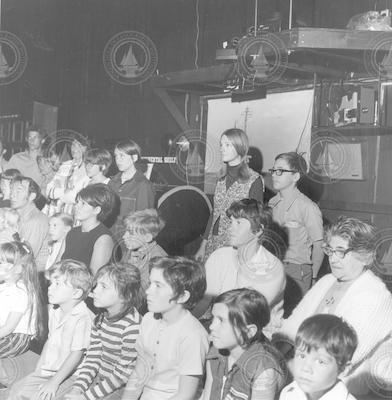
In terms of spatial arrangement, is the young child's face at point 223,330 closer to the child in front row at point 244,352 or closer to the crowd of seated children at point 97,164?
the child in front row at point 244,352

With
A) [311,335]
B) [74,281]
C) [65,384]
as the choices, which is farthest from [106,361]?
[311,335]

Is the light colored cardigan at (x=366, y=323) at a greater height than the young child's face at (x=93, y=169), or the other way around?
the young child's face at (x=93, y=169)

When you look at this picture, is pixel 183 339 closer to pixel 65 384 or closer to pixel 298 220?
pixel 65 384

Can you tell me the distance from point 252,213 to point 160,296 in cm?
62

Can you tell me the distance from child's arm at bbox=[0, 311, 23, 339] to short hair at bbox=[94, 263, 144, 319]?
20.0 inches

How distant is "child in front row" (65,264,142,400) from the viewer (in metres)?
2.47

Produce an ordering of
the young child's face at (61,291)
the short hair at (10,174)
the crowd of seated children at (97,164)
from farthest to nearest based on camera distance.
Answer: the short hair at (10,174), the crowd of seated children at (97,164), the young child's face at (61,291)

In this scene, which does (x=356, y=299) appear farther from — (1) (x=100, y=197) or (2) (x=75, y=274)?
(1) (x=100, y=197)

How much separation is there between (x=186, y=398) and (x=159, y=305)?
0.36 m

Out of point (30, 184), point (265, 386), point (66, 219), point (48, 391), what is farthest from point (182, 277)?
point (30, 184)

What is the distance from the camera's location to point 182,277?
2.39 m

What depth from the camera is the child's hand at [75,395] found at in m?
2.41

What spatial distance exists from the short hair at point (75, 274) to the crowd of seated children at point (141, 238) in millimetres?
368

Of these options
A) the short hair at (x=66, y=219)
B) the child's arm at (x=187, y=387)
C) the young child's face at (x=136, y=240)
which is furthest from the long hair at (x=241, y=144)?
the child's arm at (x=187, y=387)
